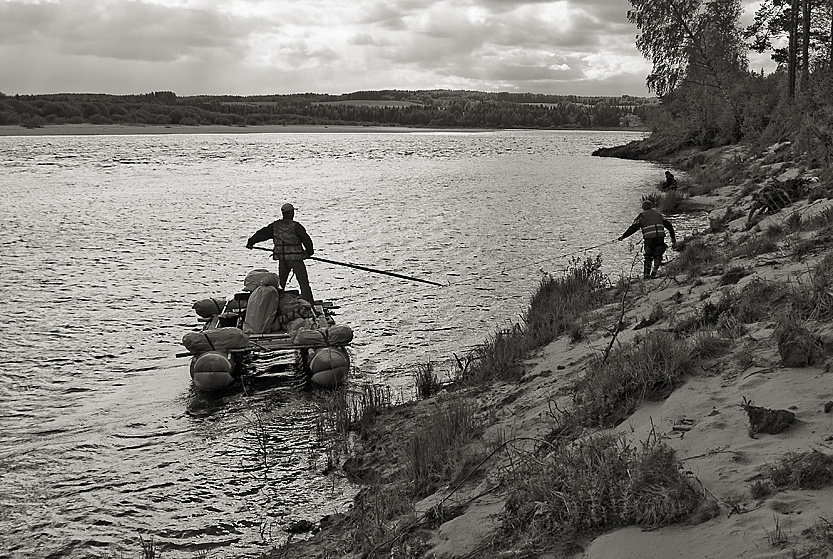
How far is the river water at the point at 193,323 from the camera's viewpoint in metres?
8.36

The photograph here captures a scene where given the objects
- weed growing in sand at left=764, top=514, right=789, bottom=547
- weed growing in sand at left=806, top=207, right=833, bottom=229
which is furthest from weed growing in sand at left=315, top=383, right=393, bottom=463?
weed growing in sand at left=806, top=207, right=833, bottom=229

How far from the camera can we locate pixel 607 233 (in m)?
28.3

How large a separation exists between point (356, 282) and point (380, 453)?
12244 mm

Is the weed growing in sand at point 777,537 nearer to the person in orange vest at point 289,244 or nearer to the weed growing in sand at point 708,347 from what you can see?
the weed growing in sand at point 708,347

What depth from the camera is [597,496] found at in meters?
5.27

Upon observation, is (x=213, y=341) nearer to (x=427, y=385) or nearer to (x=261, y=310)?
(x=261, y=310)

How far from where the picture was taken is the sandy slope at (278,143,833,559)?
4727 millimetres

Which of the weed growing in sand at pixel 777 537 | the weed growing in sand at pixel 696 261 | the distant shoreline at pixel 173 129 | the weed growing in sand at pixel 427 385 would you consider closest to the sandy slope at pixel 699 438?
the weed growing in sand at pixel 777 537

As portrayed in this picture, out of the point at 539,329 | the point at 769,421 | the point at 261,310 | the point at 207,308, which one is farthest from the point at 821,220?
the point at 207,308

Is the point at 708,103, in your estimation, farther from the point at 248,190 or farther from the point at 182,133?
the point at 182,133

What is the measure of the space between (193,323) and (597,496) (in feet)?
42.4

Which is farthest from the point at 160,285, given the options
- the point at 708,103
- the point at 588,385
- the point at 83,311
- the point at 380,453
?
the point at 708,103

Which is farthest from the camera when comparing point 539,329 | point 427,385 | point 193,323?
point 193,323

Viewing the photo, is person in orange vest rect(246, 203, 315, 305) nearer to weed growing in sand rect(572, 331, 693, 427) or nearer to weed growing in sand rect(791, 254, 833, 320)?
weed growing in sand rect(572, 331, 693, 427)
